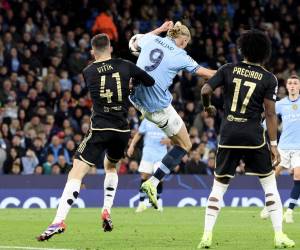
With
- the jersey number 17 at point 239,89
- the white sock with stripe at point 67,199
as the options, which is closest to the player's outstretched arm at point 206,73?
the jersey number 17 at point 239,89

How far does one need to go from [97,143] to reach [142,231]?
2.03 meters

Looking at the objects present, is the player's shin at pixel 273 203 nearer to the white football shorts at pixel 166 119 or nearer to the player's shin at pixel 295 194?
the white football shorts at pixel 166 119

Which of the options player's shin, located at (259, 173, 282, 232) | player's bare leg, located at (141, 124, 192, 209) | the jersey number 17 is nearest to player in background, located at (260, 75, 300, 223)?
player's bare leg, located at (141, 124, 192, 209)

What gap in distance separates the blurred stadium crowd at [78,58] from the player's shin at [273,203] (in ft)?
42.6

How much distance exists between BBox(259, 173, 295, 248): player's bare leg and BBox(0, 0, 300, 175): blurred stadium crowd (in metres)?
13.0

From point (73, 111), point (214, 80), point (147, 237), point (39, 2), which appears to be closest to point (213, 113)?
point (214, 80)

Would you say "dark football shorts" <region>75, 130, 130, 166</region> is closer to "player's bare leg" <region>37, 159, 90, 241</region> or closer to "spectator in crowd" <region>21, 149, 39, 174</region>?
"player's bare leg" <region>37, 159, 90, 241</region>

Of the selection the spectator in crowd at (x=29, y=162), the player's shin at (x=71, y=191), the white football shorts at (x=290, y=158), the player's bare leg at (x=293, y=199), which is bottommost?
the spectator in crowd at (x=29, y=162)

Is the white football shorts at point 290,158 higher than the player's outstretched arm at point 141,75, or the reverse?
the player's outstretched arm at point 141,75

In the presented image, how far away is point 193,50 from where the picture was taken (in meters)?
30.2

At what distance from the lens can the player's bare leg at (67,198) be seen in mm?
11863

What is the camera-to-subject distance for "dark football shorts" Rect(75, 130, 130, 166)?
12.6 meters

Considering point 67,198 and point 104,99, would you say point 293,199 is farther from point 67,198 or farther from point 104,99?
point 67,198

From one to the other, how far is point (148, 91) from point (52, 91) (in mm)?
12260
